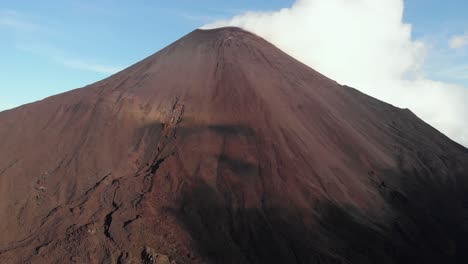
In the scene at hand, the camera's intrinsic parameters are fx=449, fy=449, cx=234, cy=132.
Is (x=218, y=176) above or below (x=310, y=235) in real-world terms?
above

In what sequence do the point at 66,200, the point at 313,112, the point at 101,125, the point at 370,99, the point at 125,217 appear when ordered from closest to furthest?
the point at 125,217, the point at 66,200, the point at 101,125, the point at 313,112, the point at 370,99

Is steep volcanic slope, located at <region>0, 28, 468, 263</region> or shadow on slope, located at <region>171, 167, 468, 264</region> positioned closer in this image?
shadow on slope, located at <region>171, 167, 468, 264</region>

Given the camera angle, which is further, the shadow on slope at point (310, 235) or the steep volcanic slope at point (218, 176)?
the steep volcanic slope at point (218, 176)

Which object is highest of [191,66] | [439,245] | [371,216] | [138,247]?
[191,66]

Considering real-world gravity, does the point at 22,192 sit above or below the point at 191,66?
below

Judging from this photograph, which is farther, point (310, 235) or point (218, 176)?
point (218, 176)

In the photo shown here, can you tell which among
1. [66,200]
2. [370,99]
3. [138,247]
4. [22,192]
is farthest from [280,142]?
[370,99]

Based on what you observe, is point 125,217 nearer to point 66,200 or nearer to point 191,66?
point 66,200

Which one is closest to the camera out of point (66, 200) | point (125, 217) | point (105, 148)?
point (125, 217)
